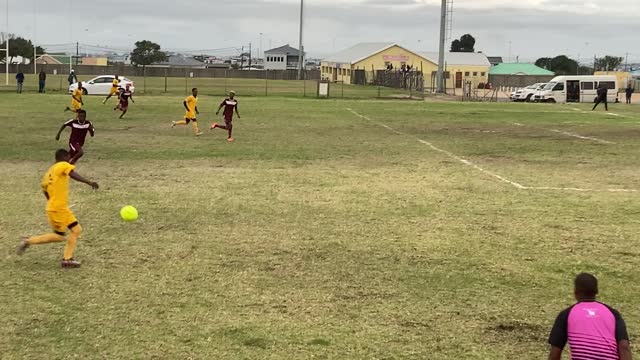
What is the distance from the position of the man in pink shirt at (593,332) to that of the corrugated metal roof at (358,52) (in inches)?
3660

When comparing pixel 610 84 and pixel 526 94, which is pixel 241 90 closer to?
pixel 526 94

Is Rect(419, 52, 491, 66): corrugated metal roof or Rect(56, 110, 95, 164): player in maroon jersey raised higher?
Rect(419, 52, 491, 66): corrugated metal roof

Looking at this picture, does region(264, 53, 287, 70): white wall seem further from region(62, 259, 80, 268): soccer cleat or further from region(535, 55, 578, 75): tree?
region(62, 259, 80, 268): soccer cleat

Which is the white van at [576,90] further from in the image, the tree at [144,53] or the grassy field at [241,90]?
the tree at [144,53]

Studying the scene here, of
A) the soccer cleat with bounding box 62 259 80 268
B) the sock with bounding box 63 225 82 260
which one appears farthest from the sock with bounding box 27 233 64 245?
the soccer cleat with bounding box 62 259 80 268

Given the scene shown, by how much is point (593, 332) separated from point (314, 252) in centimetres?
521

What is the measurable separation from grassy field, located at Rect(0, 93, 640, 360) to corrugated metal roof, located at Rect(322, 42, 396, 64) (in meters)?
80.5

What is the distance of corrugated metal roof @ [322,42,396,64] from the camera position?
9862cm

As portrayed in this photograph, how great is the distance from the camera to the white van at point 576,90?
5138cm

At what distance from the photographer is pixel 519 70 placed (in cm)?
Result: 10300

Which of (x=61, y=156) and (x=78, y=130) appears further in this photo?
(x=78, y=130)

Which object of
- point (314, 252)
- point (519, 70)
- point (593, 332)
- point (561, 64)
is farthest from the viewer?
point (561, 64)

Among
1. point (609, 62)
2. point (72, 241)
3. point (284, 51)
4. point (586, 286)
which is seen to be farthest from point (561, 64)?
point (586, 286)

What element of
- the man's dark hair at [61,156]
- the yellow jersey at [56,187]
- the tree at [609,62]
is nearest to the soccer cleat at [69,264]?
the yellow jersey at [56,187]
